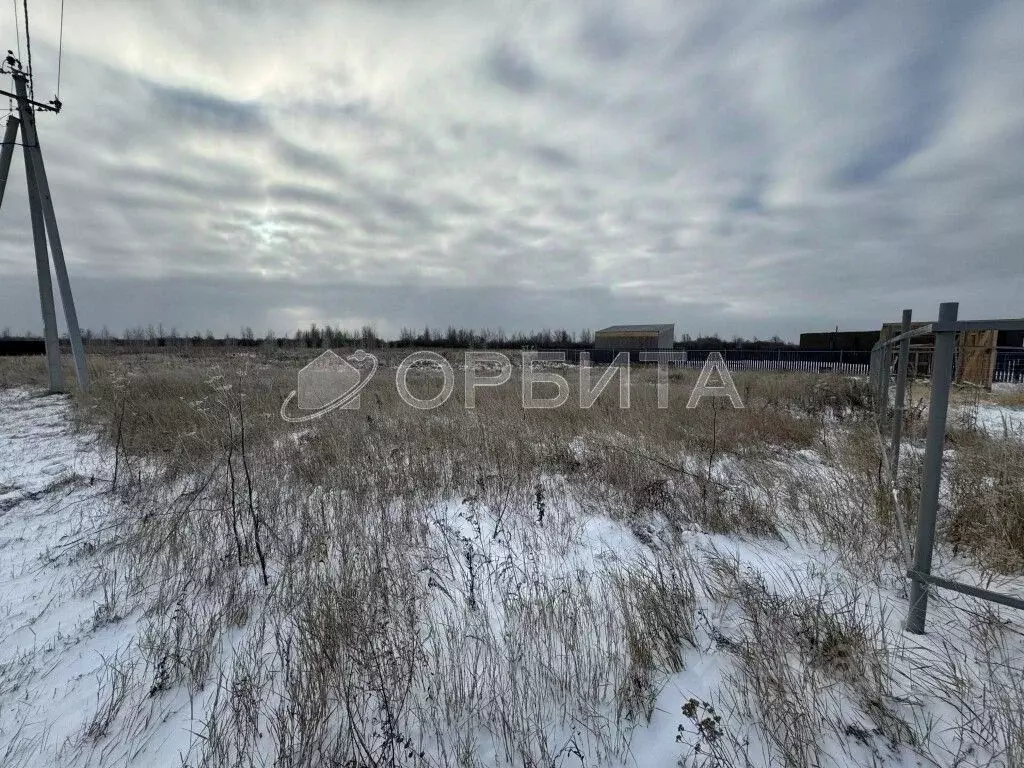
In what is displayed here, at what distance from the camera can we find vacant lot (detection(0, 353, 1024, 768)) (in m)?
1.72

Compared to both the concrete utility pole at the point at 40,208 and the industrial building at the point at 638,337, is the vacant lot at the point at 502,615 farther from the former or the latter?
the industrial building at the point at 638,337

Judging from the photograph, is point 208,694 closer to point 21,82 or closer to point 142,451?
point 142,451

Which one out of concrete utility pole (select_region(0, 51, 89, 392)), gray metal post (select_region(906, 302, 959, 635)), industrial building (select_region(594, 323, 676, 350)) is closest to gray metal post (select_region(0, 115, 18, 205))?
concrete utility pole (select_region(0, 51, 89, 392))

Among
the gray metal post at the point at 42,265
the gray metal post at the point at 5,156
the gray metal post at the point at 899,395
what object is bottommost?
the gray metal post at the point at 899,395

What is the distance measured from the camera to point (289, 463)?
17.1 ft

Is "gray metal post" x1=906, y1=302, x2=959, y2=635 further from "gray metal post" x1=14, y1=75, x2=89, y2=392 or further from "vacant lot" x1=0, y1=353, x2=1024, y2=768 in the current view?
"gray metal post" x1=14, y1=75, x2=89, y2=392

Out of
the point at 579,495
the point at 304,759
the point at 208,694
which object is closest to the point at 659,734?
the point at 304,759

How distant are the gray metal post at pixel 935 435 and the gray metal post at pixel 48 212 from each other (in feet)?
47.0

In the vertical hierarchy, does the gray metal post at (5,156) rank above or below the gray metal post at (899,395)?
above

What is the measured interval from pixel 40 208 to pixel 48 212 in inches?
13.6

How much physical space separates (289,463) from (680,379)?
13.1 metres

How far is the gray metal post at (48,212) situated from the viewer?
29.9 feet

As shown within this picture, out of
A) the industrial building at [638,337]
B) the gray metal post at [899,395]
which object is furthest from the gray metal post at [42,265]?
the industrial building at [638,337]

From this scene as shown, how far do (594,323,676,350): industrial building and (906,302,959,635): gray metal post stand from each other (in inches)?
1654
